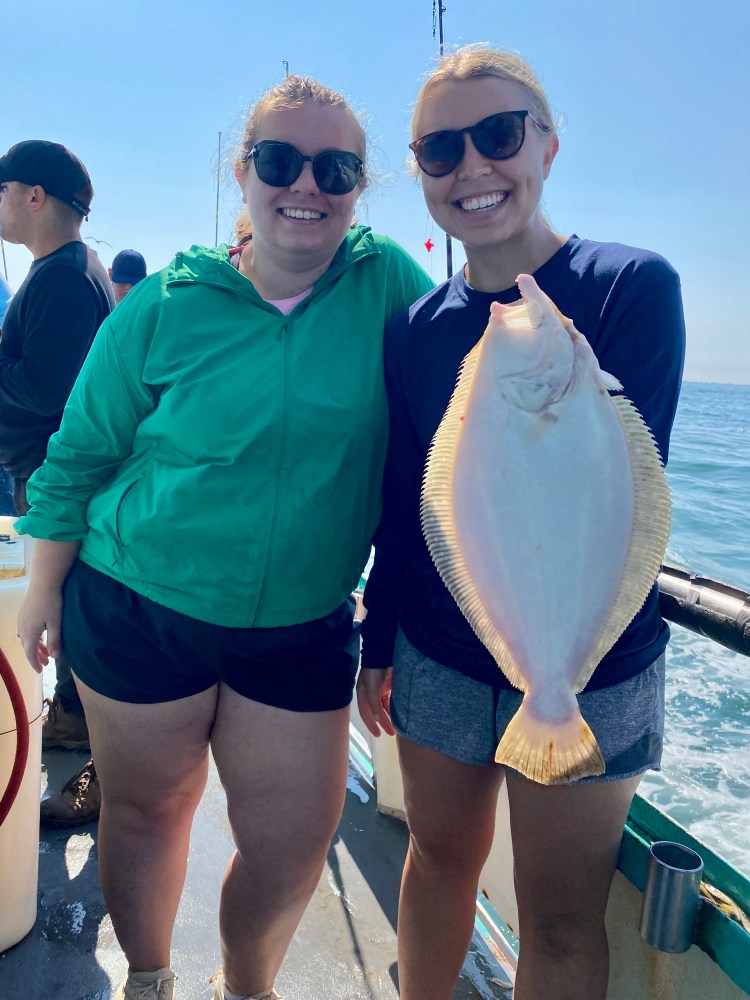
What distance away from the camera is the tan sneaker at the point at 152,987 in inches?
73.7

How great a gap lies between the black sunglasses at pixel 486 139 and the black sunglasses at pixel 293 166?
0.78ft

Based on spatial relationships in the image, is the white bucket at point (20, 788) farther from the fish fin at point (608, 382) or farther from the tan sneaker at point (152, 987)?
the fish fin at point (608, 382)

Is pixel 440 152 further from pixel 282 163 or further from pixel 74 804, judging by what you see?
pixel 74 804

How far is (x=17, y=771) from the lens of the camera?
1.91 m

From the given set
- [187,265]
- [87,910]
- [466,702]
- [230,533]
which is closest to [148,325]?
[187,265]

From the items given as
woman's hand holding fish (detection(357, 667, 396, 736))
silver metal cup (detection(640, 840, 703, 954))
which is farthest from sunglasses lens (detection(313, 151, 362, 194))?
silver metal cup (detection(640, 840, 703, 954))

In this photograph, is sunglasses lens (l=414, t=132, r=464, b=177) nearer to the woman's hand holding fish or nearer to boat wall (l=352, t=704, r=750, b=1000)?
the woman's hand holding fish

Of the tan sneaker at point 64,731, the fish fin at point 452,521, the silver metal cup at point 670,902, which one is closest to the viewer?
the fish fin at point 452,521

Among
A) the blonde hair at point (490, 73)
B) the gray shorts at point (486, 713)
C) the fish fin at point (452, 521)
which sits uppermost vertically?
the blonde hair at point (490, 73)

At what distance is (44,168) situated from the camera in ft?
9.77

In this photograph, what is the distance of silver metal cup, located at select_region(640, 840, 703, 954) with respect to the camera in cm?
148

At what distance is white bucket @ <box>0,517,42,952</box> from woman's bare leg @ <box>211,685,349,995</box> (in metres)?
0.62

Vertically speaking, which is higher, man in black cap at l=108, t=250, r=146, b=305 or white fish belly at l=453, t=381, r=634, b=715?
man in black cap at l=108, t=250, r=146, b=305

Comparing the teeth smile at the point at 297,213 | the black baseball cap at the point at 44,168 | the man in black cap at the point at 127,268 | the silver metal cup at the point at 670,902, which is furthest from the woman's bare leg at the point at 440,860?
the man in black cap at the point at 127,268
